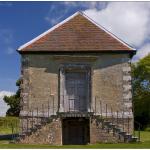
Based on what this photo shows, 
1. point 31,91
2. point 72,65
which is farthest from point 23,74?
point 72,65

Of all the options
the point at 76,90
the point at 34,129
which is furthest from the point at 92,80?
the point at 34,129

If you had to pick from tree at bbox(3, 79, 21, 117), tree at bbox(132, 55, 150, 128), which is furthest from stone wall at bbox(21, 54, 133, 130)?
tree at bbox(3, 79, 21, 117)

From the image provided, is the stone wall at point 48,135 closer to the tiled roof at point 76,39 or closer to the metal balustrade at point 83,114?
the metal balustrade at point 83,114

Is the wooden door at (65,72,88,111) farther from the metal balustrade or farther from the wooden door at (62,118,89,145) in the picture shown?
the wooden door at (62,118,89,145)

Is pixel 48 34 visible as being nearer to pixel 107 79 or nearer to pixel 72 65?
pixel 72 65

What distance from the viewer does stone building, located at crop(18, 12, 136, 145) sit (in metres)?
23.9

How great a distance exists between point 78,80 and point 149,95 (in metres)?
27.0

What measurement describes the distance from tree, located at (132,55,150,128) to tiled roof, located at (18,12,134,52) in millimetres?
24288

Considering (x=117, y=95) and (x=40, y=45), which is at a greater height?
(x=40, y=45)

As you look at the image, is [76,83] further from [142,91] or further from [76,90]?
[142,91]

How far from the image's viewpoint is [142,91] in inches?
2015

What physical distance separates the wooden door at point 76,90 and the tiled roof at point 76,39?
148cm

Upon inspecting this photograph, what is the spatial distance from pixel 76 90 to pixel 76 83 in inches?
15.0

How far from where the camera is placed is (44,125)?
22.8 metres
